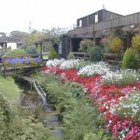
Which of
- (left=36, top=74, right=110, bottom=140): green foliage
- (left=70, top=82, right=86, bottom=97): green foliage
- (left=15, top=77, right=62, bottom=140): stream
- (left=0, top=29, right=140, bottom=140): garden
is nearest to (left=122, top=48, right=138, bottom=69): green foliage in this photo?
(left=0, top=29, right=140, bottom=140): garden

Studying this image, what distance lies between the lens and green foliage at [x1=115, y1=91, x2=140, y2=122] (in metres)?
10.1

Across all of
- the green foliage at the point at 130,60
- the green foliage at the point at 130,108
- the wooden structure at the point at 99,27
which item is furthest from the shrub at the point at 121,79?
the green foliage at the point at 130,108

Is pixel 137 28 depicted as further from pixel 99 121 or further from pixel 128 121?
pixel 128 121

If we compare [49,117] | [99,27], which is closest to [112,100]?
[49,117]

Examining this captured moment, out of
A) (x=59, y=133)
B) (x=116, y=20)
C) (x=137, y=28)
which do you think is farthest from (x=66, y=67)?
(x=59, y=133)

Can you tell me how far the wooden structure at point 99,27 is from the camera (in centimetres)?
2162

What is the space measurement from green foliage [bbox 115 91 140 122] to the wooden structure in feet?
31.5

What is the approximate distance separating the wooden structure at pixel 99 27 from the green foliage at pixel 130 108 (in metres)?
9.61

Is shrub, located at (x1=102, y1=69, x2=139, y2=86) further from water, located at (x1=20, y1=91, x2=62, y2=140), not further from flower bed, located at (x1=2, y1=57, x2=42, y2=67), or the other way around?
flower bed, located at (x1=2, y1=57, x2=42, y2=67)

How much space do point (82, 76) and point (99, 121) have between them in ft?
29.2

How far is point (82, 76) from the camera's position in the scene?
67.6ft

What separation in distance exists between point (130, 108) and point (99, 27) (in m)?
16.9

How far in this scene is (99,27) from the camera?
27.1 m

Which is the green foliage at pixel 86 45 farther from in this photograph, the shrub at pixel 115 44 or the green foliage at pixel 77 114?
the green foliage at pixel 77 114
